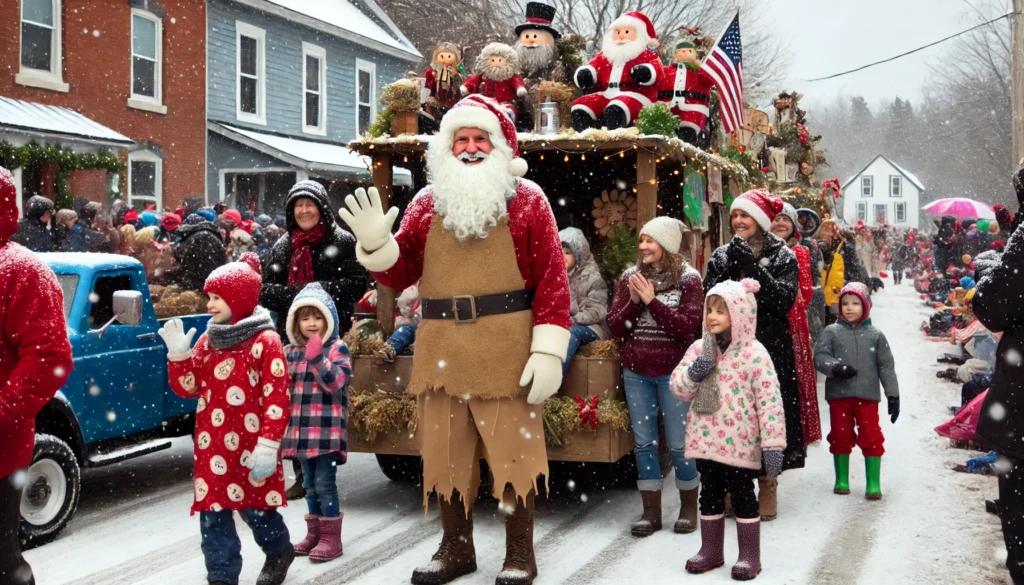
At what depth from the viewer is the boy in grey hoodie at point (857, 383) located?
23.7ft

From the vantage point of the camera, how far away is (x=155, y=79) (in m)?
20.4

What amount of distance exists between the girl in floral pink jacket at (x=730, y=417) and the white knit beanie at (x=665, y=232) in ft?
2.63

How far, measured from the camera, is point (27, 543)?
19.9ft

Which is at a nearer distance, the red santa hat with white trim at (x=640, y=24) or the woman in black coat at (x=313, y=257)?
the woman in black coat at (x=313, y=257)

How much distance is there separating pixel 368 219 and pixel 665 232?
2114 mm

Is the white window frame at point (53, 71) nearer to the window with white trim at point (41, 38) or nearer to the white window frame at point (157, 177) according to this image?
the window with white trim at point (41, 38)

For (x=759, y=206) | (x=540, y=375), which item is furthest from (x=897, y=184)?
(x=540, y=375)

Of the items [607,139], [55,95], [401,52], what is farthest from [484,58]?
[401,52]

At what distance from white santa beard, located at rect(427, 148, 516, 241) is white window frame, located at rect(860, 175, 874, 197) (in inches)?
3823

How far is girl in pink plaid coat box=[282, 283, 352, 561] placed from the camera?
5820mm

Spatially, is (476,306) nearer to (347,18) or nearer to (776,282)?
(776,282)

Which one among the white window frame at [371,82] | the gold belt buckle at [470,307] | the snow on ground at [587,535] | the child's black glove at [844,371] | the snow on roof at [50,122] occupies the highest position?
the white window frame at [371,82]

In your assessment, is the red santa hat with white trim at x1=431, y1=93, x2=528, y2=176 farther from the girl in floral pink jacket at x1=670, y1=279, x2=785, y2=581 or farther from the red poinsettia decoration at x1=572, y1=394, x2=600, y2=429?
the red poinsettia decoration at x1=572, y1=394, x2=600, y2=429

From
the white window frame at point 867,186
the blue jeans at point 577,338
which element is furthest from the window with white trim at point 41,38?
the white window frame at point 867,186
